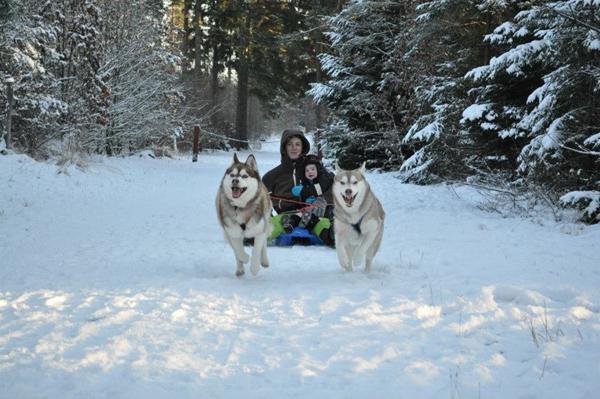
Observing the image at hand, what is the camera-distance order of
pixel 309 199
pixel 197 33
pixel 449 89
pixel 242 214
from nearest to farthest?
pixel 242 214
pixel 309 199
pixel 449 89
pixel 197 33

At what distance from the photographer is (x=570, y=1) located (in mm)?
6168

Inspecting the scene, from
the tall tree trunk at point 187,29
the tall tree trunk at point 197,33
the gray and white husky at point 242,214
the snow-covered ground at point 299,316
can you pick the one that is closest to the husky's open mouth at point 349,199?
the snow-covered ground at point 299,316

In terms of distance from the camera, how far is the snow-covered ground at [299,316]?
2334mm

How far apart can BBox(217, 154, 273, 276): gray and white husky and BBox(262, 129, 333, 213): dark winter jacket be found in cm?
215

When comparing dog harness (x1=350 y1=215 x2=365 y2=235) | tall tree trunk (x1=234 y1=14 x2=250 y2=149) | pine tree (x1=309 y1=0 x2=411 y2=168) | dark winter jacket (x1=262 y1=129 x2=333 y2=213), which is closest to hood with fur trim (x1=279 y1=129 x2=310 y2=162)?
dark winter jacket (x1=262 y1=129 x2=333 y2=213)

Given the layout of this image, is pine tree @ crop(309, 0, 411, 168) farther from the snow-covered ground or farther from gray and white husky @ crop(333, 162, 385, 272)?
gray and white husky @ crop(333, 162, 385, 272)

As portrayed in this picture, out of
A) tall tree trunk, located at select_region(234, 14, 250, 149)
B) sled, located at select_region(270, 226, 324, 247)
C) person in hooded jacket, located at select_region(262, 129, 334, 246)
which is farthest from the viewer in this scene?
tall tree trunk, located at select_region(234, 14, 250, 149)

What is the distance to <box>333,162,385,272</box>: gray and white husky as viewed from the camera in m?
4.69

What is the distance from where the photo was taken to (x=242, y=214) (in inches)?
179

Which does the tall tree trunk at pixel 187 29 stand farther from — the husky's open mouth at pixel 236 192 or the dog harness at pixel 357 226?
the dog harness at pixel 357 226

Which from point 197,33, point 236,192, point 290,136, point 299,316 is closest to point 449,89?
point 290,136

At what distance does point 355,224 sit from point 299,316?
162 centimetres

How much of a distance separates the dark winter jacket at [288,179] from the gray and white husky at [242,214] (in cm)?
215

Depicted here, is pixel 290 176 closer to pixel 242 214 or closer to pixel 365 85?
pixel 242 214
